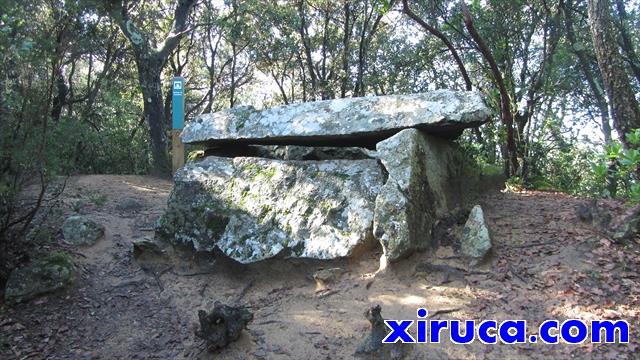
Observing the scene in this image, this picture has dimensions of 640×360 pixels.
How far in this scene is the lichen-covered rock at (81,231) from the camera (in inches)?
225

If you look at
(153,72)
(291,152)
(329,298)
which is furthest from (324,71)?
(329,298)

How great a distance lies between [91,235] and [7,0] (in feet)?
9.24

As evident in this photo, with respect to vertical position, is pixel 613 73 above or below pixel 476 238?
above

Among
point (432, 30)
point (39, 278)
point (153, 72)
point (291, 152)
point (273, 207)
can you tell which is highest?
point (432, 30)

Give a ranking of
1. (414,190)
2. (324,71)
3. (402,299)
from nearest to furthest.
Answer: (402,299), (414,190), (324,71)

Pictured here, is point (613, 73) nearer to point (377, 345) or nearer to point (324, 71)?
point (377, 345)

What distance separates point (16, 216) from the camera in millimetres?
5586

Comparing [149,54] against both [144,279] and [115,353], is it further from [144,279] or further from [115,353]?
[115,353]

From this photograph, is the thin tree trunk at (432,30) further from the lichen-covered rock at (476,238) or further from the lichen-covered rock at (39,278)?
the lichen-covered rock at (39,278)

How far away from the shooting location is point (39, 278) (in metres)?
4.71

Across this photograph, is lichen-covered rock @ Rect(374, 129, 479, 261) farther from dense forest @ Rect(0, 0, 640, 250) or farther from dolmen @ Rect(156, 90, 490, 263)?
dense forest @ Rect(0, 0, 640, 250)

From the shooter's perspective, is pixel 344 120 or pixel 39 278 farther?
pixel 344 120

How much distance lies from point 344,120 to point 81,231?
3.54 metres

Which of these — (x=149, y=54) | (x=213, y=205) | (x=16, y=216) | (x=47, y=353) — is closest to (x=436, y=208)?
(x=213, y=205)
